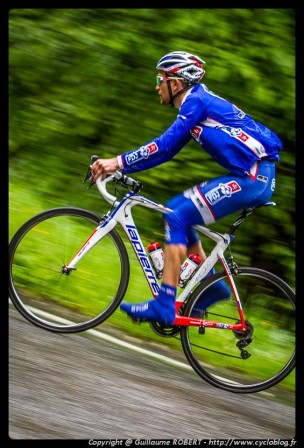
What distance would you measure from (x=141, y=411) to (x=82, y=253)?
1251 mm

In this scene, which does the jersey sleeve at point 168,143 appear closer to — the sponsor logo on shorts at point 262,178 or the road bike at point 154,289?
the road bike at point 154,289

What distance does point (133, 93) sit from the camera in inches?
376

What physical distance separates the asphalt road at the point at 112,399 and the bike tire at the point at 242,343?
149 mm

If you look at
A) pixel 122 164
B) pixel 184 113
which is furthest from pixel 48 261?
pixel 184 113

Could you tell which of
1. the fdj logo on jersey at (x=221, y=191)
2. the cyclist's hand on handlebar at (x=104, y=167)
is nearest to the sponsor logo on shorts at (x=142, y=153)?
the cyclist's hand on handlebar at (x=104, y=167)

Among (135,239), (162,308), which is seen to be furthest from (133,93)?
(162,308)

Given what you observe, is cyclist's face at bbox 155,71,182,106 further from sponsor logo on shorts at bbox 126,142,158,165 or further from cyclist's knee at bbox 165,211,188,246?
cyclist's knee at bbox 165,211,188,246

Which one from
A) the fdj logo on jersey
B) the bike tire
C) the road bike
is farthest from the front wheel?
Result: the fdj logo on jersey

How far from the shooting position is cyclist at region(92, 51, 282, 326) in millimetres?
5469

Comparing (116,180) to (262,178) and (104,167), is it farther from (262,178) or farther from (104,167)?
(262,178)

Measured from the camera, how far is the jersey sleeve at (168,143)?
5.44 metres

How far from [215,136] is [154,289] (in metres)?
1.22

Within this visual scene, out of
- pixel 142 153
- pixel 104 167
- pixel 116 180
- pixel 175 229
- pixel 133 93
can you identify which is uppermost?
pixel 142 153

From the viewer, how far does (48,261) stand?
620cm
